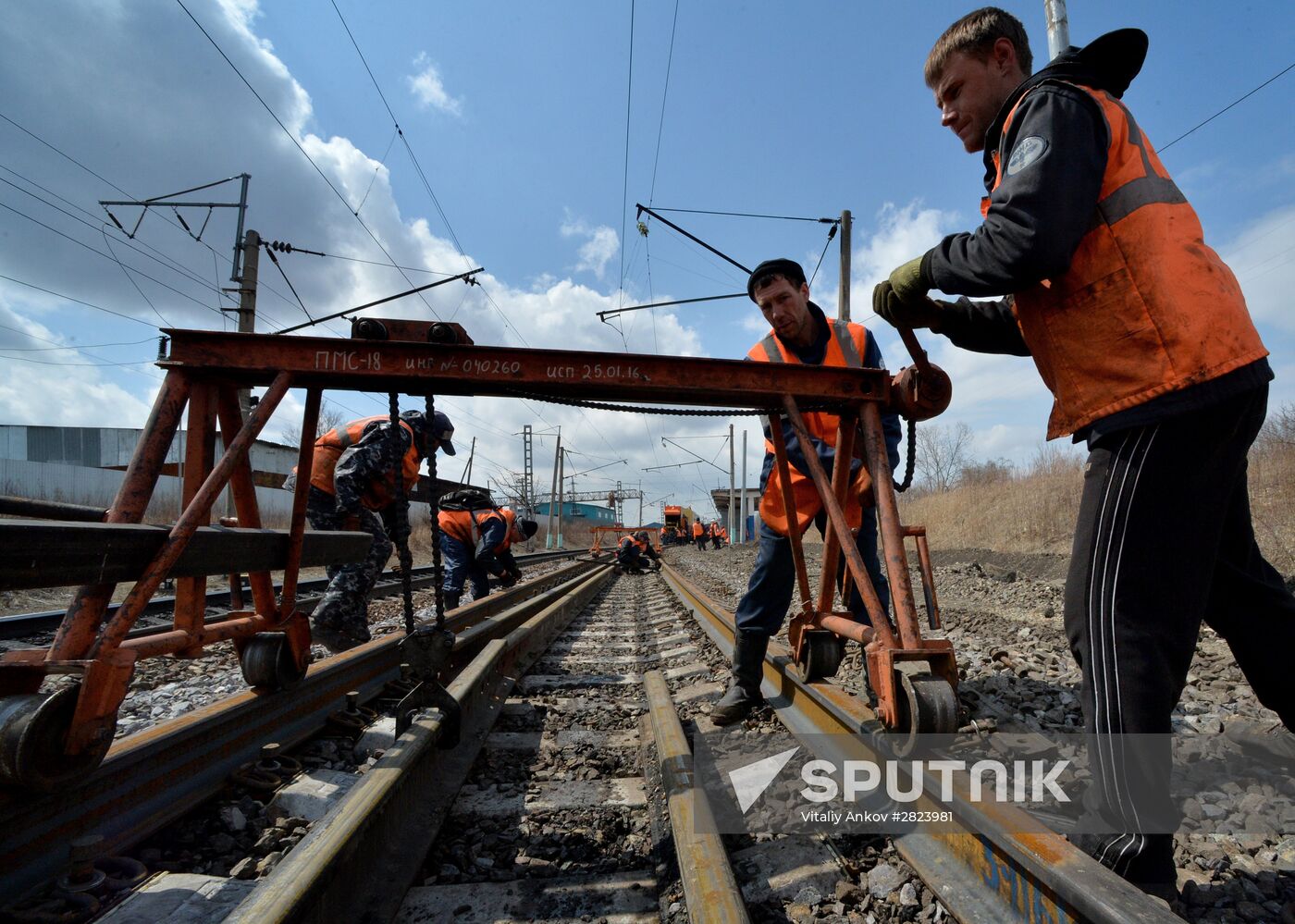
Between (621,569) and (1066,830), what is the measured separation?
17021 mm

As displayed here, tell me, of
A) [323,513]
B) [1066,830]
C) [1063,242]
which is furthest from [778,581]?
[323,513]

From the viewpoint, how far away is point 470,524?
26.0ft

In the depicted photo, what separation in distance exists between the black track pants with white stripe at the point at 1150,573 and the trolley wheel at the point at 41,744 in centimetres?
249

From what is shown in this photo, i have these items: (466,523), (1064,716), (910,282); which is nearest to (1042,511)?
(466,523)

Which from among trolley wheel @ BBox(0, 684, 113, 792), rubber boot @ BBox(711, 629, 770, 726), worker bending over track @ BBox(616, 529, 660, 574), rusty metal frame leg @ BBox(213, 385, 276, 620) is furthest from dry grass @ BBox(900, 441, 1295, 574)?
worker bending over track @ BBox(616, 529, 660, 574)

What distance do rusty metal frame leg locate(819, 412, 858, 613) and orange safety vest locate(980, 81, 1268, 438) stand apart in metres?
1.12

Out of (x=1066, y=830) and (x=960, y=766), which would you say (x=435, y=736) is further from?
(x=1066, y=830)

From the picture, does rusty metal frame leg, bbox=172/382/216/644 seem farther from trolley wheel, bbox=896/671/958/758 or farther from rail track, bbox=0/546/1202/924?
trolley wheel, bbox=896/671/958/758

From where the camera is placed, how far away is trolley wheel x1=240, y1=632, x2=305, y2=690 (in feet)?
8.27

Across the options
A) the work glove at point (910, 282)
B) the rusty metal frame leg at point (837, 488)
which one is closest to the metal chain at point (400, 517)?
the rusty metal frame leg at point (837, 488)

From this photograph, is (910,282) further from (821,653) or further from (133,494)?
(133,494)

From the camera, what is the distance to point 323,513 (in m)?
4.74

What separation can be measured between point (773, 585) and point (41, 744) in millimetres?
2545

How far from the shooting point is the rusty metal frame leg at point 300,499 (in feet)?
7.92
